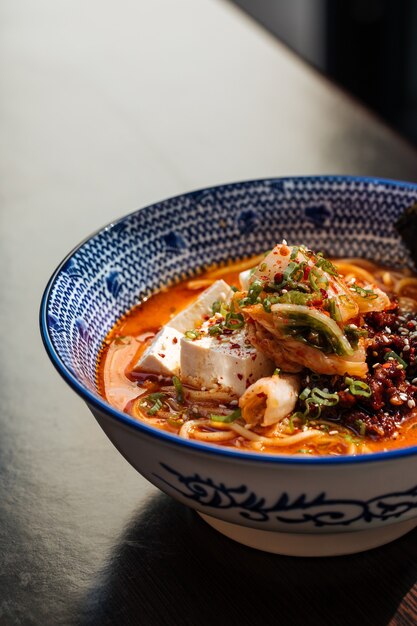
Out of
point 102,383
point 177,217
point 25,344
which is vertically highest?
point 177,217

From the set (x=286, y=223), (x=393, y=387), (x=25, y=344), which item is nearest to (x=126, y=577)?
(x=393, y=387)

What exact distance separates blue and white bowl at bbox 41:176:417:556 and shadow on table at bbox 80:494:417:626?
0.13 feet

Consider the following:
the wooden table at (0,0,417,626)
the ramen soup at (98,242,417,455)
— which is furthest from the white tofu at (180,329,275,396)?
the wooden table at (0,0,417,626)

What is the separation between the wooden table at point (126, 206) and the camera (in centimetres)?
187

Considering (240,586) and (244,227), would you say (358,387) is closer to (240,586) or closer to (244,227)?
(240,586)

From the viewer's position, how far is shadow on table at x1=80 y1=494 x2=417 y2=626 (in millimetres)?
1804

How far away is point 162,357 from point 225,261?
0.67 meters

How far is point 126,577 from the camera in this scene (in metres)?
1.92

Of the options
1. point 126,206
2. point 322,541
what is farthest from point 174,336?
point 126,206

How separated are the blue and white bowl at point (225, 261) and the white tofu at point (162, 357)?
0.47 ft

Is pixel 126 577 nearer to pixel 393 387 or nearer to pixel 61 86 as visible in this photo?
pixel 393 387

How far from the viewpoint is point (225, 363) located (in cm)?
220

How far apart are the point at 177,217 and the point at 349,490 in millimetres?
1412

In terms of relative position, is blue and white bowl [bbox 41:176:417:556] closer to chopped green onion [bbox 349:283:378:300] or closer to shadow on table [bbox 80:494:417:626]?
shadow on table [bbox 80:494:417:626]
